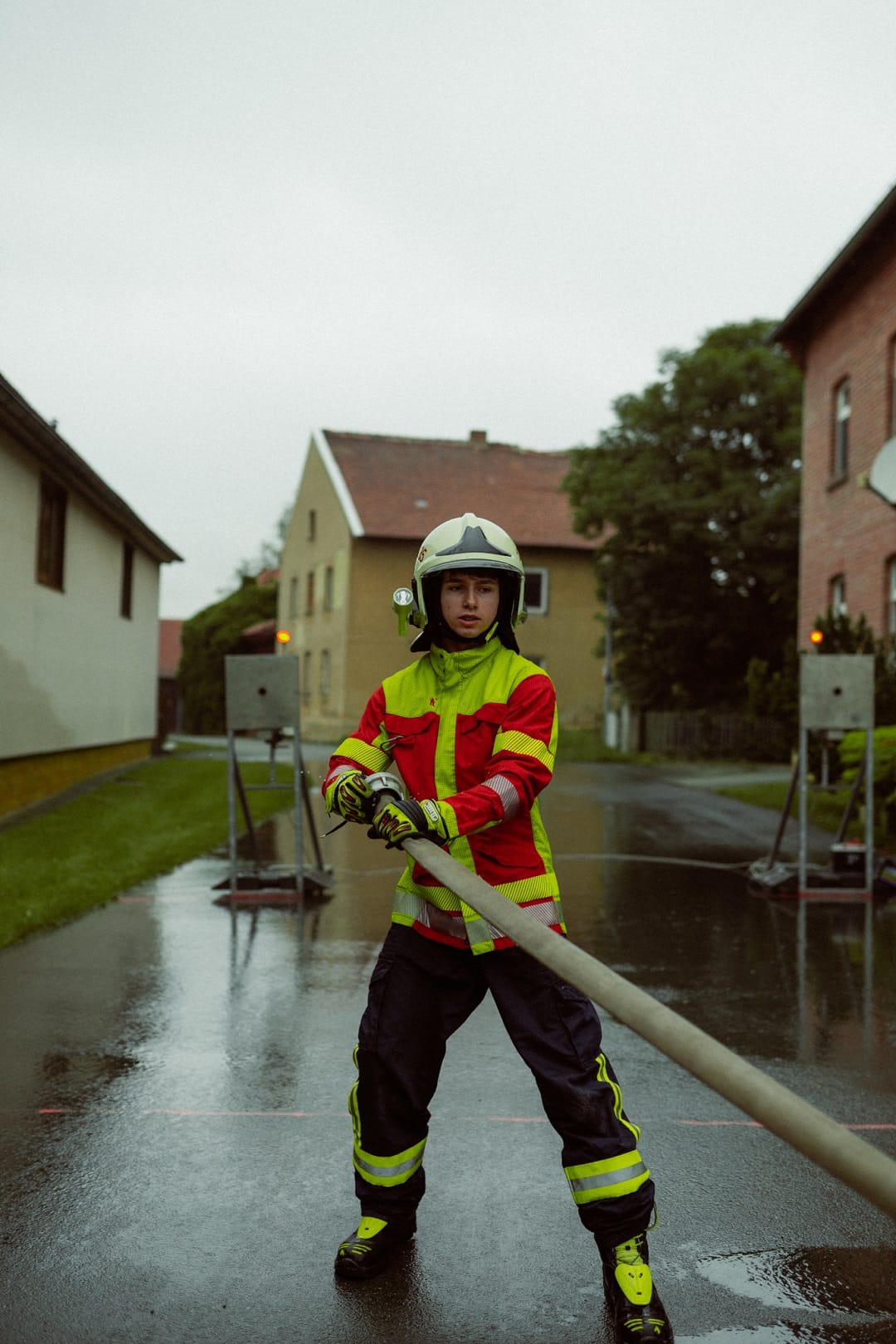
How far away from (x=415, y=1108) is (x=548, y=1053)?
0.40 metres

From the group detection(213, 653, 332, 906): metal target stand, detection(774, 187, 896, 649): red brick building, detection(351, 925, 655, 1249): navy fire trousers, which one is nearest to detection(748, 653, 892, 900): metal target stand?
detection(213, 653, 332, 906): metal target stand

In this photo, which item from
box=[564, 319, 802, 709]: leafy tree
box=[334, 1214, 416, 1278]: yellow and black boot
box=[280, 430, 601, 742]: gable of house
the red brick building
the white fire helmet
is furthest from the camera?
box=[280, 430, 601, 742]: gable of house

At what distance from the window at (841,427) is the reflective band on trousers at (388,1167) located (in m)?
17.7

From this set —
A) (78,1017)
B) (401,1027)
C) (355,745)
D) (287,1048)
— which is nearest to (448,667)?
(355,745)

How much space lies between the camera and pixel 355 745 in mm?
3354

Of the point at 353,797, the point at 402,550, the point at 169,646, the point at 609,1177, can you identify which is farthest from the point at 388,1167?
the point at 169,646

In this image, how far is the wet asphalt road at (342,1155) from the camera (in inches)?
116

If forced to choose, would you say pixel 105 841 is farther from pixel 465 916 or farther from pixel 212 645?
pixel 212 645

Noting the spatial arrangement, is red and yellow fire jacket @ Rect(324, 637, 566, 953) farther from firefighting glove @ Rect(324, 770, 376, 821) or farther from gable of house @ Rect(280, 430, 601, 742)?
gable of house @ Rect(280, 430, 601, 742)

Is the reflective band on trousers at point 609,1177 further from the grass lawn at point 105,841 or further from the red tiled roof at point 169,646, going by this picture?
the red tiled roof at point 169,646

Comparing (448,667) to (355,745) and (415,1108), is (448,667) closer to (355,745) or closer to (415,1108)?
(355,745)

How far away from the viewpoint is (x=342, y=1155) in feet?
13.0

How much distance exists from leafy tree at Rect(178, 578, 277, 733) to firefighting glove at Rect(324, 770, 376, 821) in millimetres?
49664

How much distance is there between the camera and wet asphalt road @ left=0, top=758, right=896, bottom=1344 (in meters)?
2.95
